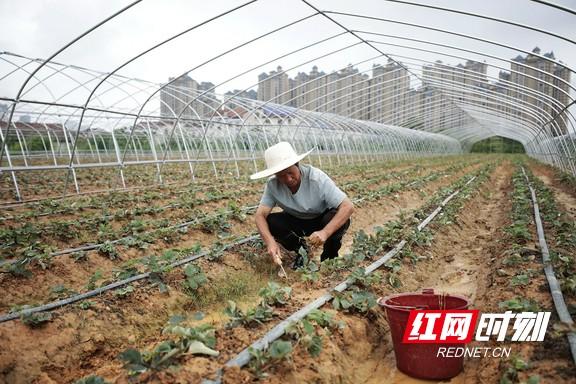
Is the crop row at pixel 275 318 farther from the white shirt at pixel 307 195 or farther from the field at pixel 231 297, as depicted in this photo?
the white shirt at pixel 307 195

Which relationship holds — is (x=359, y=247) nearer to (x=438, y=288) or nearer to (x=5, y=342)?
(x=438, y=288)

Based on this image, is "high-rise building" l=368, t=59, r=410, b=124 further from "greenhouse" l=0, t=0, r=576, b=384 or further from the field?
the field

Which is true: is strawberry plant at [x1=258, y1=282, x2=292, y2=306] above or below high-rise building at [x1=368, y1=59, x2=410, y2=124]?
below

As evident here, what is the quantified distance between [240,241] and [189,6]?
160 inches

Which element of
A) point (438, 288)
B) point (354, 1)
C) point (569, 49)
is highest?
point (354, 1)

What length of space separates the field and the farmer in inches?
11.4

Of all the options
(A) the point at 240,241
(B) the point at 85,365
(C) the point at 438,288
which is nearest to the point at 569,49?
(C) the point at 438,288

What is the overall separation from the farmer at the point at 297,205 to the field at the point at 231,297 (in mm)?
289

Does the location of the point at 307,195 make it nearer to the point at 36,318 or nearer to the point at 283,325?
the point at 283,325

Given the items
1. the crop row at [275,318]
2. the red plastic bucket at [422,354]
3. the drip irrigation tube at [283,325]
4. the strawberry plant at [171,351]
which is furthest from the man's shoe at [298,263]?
the strawberry plant at [171,351]

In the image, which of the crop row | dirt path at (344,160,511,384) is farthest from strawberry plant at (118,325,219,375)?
dirt path at (344,160,511,384)

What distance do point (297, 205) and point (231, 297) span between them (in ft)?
3.70

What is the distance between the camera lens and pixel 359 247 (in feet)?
16.3

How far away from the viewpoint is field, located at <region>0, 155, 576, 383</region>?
8.75 feet
